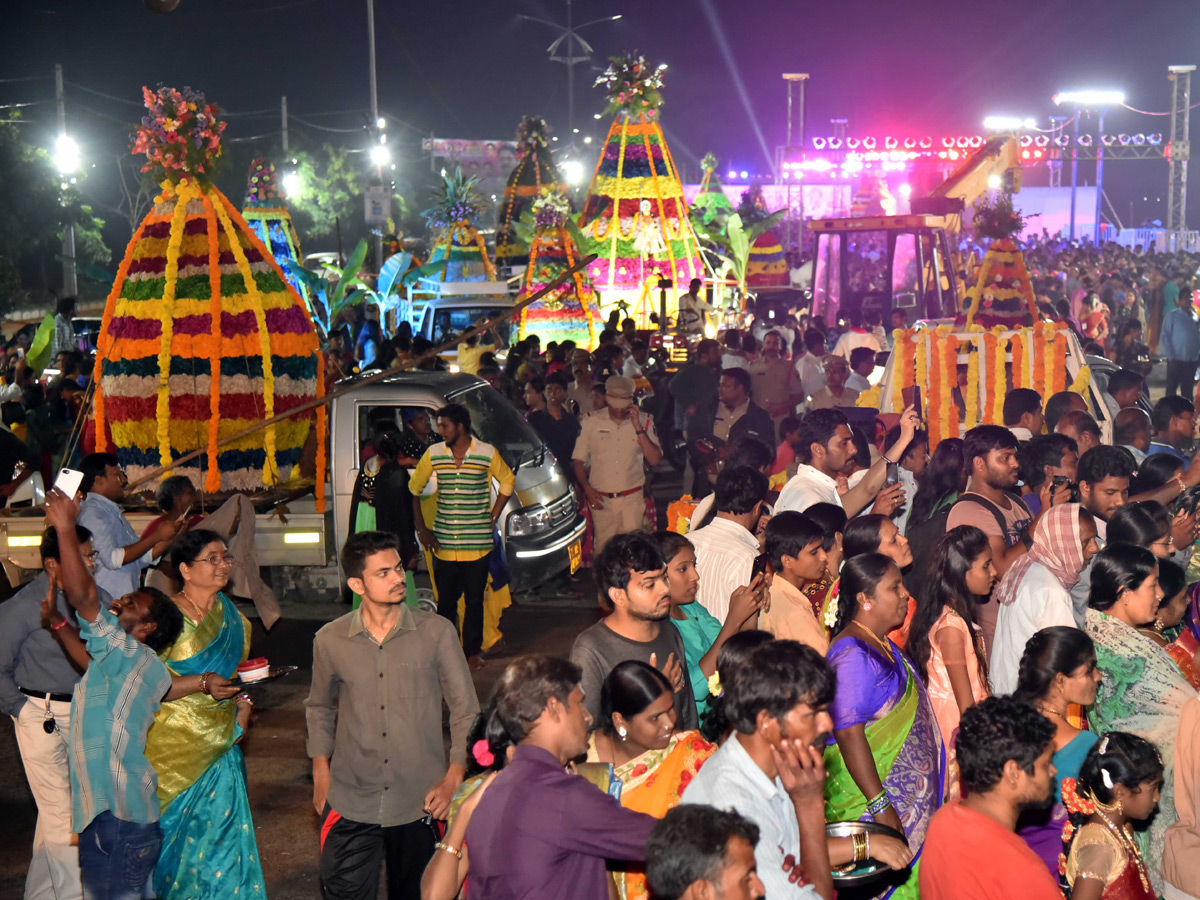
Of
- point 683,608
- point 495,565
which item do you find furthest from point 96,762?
point 495,565

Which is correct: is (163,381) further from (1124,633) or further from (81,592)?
(1124,633)

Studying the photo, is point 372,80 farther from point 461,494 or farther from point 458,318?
point 461,494

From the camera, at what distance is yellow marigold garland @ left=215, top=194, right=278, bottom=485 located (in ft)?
31.6

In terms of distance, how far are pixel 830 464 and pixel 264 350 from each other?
4.60m

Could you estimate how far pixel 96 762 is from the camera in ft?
15.5

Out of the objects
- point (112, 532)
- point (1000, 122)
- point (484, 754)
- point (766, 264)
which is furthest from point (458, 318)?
point (1000, 122)

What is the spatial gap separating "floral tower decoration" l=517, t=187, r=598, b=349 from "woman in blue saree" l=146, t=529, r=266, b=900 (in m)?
17.0

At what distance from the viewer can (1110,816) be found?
3.84m

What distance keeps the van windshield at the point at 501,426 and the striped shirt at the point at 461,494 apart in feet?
4.00

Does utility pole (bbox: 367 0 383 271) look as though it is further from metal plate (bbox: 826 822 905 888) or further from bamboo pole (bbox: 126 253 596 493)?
metal plate (bbox: 826 822 905 888)

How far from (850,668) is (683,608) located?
1.03 meters

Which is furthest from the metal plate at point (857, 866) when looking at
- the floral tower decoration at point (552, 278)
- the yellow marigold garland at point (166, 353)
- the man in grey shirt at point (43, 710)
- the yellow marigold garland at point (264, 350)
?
the floral tower decoration at point (552, 278)

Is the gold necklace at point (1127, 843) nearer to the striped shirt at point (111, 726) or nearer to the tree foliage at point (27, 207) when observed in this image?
the striped shirt at point (111, 726)

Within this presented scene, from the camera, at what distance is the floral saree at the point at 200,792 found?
501cm
